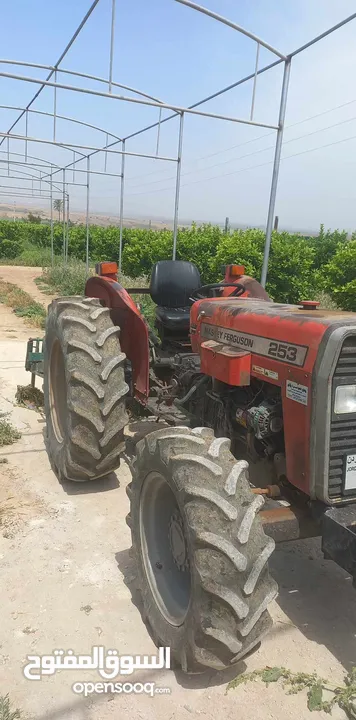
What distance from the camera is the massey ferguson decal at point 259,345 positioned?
2.44 m

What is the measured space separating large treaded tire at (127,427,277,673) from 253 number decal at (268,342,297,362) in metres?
0.56

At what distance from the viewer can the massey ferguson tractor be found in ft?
6.57

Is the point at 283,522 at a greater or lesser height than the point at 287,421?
lesser

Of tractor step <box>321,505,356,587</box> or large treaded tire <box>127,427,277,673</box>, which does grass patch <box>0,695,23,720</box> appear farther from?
tractor step <box>321,505,356,587</box>

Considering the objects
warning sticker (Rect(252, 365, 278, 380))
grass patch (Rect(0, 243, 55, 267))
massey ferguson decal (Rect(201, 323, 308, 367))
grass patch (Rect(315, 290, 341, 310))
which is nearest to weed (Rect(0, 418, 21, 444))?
massey ferguson decal (Rect(201, 323, 308, 367))

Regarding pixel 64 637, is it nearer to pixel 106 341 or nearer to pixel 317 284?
pixel 106 341

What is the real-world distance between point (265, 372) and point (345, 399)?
1.68 ft

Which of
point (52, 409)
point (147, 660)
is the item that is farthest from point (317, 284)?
point (147, 660)

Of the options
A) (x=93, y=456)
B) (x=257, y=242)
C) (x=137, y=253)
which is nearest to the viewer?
(x=93, y=456)

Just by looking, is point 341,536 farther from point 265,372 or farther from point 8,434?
point 8,434

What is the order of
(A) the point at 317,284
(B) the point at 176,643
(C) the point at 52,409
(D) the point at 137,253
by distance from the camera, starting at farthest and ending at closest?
(D) the point at 137,253
(A) the point at 317,284
(C) the point at 52,409
(B) the point at 176,643

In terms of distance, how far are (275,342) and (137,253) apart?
15.2 metres

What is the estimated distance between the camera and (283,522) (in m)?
2.39

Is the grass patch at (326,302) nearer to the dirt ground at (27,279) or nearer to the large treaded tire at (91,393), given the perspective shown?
the dirt ground at (27,279)
